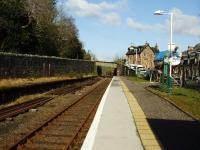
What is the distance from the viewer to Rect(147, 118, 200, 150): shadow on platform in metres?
10.8

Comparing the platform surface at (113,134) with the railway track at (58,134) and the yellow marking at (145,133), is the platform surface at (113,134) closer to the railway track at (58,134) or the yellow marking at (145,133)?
the yellow marking at (145,133)

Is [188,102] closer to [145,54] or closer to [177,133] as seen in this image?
[177,133]

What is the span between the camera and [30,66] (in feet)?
165

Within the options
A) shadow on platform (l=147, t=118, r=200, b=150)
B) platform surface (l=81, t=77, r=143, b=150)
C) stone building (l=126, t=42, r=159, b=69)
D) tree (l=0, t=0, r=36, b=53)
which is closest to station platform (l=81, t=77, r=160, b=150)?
platform surface (l=81, t=77, r=143, b=150)

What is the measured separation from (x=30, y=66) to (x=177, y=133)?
39.0m

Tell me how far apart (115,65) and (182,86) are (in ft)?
276

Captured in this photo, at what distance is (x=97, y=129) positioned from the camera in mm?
13273

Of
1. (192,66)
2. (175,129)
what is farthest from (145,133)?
(192,66)

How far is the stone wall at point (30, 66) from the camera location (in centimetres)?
4172

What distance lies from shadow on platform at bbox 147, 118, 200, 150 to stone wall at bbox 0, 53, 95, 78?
27144 millimetres

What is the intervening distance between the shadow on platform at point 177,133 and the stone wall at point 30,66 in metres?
27.1

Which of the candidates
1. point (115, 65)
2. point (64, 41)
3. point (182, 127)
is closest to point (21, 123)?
point (182, 127)

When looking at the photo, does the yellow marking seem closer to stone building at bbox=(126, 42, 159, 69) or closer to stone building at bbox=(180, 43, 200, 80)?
stone building at bbox=(180, 43, 200, 80)

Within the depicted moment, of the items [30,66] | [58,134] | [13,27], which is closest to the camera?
[58,134]
